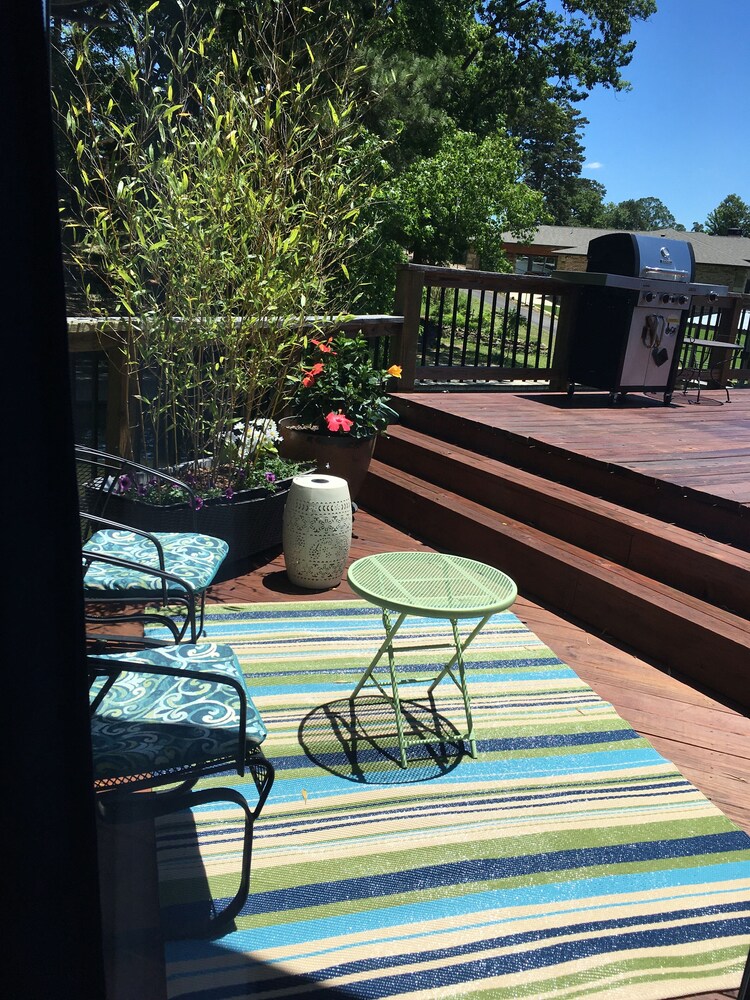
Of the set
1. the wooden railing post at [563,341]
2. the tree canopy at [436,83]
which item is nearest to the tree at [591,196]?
the tree canopy at [436,83]

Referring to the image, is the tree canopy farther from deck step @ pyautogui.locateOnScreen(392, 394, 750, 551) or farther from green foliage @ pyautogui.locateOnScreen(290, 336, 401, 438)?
deck step @ pyautogui.locateOnScreen(392, 394, 750, 551)

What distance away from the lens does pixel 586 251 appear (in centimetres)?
699

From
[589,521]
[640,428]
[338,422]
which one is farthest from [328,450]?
[640,428]

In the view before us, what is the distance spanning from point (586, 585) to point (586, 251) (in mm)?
4431

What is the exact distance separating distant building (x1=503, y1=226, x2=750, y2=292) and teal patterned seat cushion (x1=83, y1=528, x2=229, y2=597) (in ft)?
6.52

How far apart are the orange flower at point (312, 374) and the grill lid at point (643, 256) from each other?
2.71m

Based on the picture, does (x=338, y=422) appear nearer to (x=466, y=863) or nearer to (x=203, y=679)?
(x=466, y=863)

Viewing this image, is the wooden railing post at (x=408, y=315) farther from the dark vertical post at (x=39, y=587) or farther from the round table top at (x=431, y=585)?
the dark vertical post at (x=39, y=587)

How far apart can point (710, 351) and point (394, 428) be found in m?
3.83

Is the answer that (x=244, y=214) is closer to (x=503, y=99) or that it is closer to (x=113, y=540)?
(x=113, y=540)

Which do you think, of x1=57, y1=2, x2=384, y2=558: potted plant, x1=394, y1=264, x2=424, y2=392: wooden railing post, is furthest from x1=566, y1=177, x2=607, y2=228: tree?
x1=394, y1=264, x2=424, y2=392: wooden railing post

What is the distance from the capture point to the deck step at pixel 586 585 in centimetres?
298

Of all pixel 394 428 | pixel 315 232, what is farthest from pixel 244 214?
pixel 394 428

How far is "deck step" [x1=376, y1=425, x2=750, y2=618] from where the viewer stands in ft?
10.7
